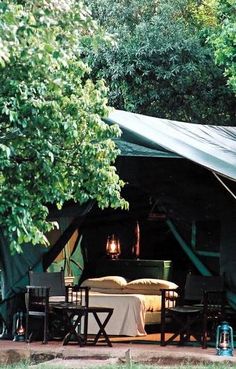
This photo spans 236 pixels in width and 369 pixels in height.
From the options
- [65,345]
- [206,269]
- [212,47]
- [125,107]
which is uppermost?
[212,47]

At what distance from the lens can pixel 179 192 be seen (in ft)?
30.3

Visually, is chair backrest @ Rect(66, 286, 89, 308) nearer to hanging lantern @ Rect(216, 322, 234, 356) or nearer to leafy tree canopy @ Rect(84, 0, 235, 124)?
hanging lantern @ Rect(216, 322, 234, 356)

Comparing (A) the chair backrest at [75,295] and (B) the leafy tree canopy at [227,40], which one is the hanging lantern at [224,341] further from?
(B) the leafy tree canopy at [227,40]

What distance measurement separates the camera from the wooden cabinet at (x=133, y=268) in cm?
1156

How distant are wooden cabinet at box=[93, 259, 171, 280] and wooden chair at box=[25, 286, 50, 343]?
8.63 feet

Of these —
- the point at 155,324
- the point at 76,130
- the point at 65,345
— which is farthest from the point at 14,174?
the point at 155,324

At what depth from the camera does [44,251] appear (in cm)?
993

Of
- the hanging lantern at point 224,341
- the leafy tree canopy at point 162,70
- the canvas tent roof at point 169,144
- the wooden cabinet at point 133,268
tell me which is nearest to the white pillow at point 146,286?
the wooden cabinet at point 133,268

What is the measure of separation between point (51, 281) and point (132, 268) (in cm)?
235

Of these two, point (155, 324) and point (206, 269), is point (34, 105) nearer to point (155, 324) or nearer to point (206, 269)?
point (206, 269)

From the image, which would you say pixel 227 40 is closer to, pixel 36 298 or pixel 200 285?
pixel 200 285

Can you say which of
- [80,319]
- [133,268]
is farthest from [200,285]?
[133,268]

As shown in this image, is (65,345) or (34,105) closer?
(34,105)

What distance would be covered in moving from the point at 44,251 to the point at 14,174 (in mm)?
3650
